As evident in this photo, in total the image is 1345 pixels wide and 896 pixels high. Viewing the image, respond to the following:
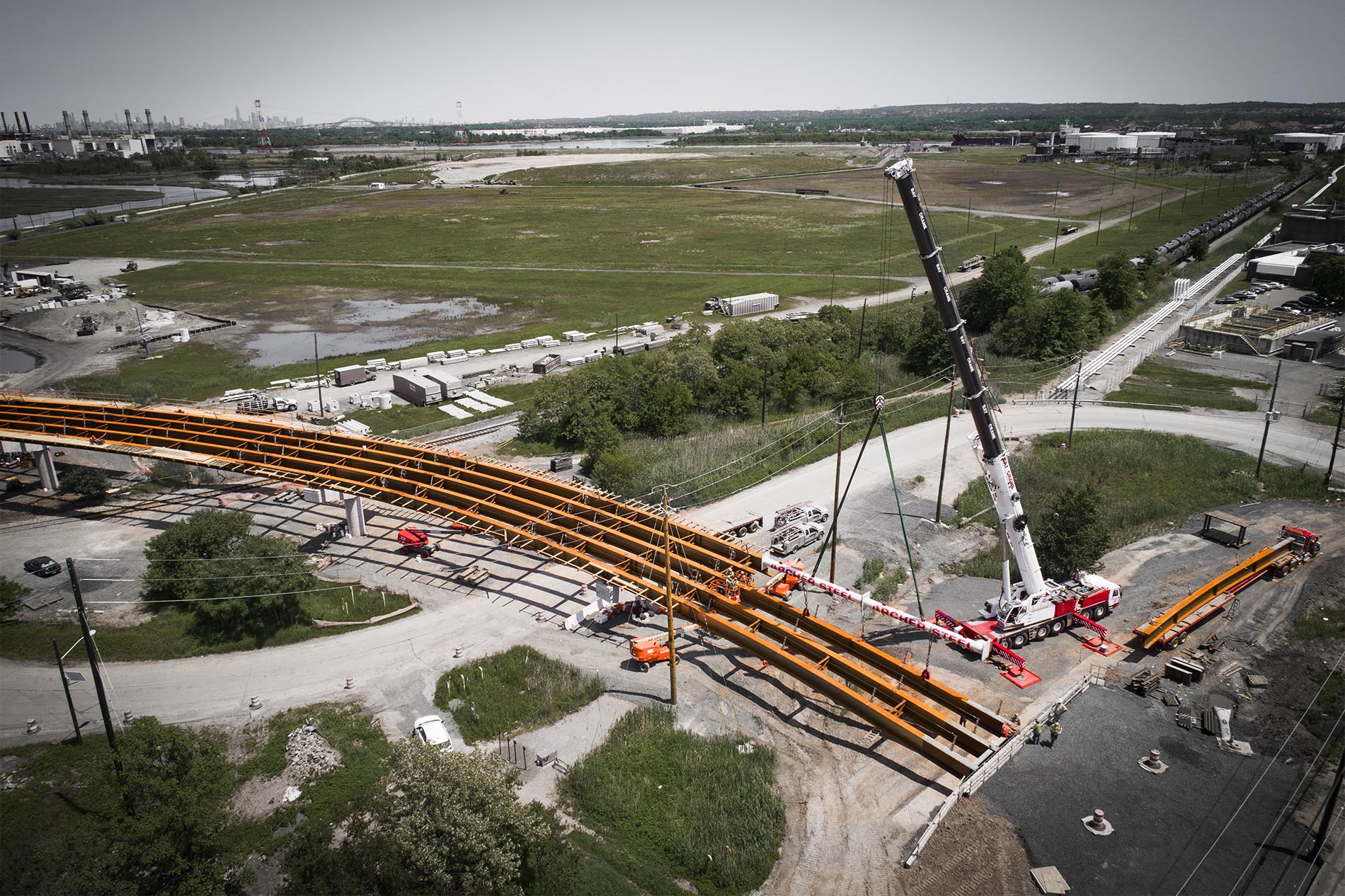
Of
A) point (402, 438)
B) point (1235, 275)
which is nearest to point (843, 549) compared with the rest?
point (402, 438)

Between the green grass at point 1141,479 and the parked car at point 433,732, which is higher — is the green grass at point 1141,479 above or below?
above

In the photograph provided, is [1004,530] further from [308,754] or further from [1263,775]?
[308,754]

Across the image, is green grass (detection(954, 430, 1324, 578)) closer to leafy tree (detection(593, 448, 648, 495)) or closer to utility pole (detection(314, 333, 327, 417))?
leafy tree (detection(593, 448, 648, 495))

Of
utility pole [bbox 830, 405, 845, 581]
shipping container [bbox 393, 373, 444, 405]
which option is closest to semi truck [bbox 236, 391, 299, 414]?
shipping container [bbox 393, 373, 444, 405]

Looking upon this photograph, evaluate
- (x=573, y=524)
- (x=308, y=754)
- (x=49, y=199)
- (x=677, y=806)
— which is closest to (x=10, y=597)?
(x=308, y=754)

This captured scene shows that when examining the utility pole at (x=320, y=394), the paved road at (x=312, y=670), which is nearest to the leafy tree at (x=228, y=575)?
the paved road at (x=312, y=670)

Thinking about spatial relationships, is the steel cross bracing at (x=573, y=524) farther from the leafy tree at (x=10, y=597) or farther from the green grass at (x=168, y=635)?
the leafy tree at (x=10, y=597)
